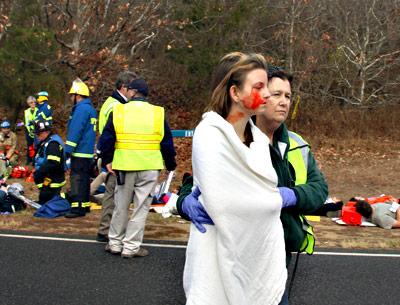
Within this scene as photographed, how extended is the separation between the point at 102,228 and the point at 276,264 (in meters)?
4.86

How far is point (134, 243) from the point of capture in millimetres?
6469

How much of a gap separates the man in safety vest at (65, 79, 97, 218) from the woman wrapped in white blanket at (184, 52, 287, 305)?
20.2 feet

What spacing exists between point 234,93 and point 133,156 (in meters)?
3.97

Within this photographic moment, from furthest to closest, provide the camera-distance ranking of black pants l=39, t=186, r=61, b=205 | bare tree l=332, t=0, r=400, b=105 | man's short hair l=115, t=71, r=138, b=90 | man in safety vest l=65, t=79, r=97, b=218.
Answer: bare tree l=332, t=0, r=400, b=105 < black pants l=39, t=186, r=61, b=205 < man in safety vest l=65, t=79, r=97, b=218 < man's short hair l=115, t=71, r=138, b=90

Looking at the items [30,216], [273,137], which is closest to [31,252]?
[30,216]

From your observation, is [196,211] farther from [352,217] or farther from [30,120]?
[30,120]

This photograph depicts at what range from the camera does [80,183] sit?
8602mm

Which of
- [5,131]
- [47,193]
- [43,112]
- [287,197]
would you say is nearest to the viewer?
[287,197]

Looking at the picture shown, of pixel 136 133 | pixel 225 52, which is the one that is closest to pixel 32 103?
pixel 225 52

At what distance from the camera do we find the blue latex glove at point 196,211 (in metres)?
2.44

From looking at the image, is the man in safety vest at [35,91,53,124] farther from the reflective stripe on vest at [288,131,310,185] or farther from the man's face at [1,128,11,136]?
the reflective stripe on vest at [288,131,310,185]

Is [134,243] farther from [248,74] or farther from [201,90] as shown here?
[201,90]

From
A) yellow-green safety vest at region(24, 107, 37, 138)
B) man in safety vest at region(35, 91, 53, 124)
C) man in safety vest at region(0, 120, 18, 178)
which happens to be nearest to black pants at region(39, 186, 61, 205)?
man in safety vest at region(35, 91, 53, 124)

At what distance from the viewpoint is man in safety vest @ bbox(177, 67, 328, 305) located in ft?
9.27
